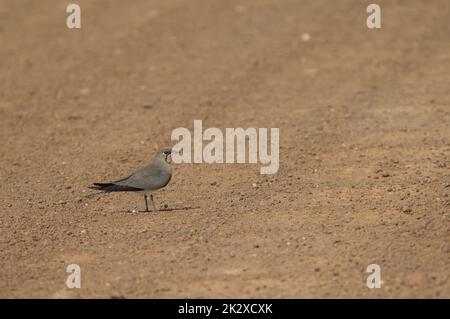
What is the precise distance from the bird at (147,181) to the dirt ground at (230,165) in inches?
11.1

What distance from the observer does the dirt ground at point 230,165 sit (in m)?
6.64

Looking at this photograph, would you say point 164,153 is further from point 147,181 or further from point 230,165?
point 230,165

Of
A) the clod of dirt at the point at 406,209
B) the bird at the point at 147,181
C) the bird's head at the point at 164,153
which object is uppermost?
the bird's head at the point at 164,153

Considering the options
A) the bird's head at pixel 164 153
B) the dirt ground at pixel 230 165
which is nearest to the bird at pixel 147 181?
the bird's head at pixel 164 153

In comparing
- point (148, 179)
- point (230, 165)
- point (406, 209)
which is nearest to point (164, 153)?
point (148, 179)

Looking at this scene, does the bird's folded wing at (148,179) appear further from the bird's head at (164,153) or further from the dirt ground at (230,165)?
the dirt ground at (230,165)

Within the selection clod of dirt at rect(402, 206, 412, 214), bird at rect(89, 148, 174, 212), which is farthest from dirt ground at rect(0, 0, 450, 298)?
bird at rect(89, 148, 174, 212)

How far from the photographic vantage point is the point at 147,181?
7.58 m

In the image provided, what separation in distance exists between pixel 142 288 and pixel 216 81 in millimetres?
6366

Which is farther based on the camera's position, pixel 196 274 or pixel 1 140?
pixel 1 140

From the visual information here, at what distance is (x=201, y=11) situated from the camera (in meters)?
16.2

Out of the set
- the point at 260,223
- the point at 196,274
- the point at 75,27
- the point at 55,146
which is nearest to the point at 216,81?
the point at 55,146
